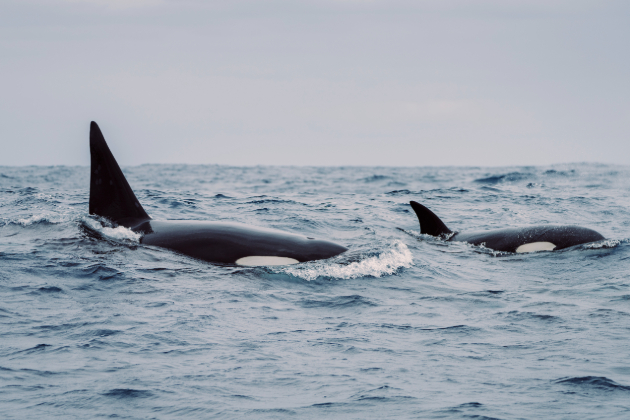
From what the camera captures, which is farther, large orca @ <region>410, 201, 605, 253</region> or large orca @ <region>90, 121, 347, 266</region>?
large orca @ <region>410, 201, 605, 253</region>

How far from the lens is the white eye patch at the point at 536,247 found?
11.6 metres

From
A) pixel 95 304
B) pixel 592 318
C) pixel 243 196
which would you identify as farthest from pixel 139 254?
pixel 243 196

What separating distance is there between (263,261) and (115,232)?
2.71 meters

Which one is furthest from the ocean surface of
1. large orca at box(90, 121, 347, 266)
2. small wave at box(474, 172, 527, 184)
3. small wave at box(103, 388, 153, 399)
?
small wave at box(474, 172, 527, 184)

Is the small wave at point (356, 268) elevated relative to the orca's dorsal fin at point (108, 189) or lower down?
lower down

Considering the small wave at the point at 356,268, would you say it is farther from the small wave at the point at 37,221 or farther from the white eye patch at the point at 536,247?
the small wave at the point at 37,221

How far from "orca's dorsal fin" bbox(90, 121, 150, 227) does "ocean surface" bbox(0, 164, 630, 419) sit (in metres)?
0.32

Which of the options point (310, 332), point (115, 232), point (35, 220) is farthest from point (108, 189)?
point (310, 332)

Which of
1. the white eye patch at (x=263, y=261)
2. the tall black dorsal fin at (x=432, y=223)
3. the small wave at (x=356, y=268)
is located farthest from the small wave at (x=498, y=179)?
the white eye patch at (x=263, y=261)

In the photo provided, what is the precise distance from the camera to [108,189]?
33.6 feet

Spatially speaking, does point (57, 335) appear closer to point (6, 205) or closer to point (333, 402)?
point (333, 402)

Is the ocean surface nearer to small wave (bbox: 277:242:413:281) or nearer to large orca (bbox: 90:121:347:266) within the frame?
small wave (bbox: 277:242:413:281)

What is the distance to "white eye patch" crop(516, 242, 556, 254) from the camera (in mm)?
11639

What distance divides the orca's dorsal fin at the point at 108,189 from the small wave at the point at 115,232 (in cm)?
16
